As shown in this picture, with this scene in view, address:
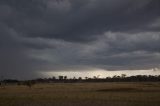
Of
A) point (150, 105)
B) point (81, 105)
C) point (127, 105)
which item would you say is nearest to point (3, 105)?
point (81, 105)

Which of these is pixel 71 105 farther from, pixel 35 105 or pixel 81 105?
pixel 35 105

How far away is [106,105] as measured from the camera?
1576 inches

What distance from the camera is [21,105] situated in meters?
40.6

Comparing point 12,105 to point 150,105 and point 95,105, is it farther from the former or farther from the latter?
point 150,105

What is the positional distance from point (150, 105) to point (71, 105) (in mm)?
11279

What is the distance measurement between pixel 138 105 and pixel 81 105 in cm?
817

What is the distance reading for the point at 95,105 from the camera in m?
39.7

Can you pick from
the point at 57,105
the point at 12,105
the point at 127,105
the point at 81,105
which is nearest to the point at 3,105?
the point at 12,105

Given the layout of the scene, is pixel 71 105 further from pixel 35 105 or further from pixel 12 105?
pixel 12 105

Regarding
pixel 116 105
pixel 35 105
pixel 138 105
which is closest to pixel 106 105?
pixel 116 105

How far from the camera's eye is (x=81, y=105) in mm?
39719

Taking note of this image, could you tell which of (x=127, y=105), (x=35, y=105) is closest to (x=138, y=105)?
(x=127, y=105)

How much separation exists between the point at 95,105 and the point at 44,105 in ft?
24.3

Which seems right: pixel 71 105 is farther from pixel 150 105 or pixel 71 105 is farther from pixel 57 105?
pixel 150 105
